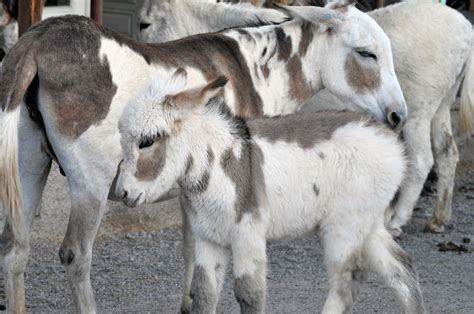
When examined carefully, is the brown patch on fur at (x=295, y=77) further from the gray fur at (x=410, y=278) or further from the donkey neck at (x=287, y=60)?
the gray fur at (x=410, y=278)

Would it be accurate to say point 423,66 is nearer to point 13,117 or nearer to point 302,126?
point 302,126

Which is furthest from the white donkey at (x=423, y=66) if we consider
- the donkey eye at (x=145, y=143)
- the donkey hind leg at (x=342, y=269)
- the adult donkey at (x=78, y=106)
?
the donkey eye at (x=145, y=143)

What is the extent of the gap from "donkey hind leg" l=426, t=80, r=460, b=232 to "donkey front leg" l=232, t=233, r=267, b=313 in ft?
12.7

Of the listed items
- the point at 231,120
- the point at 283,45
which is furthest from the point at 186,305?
the point at 283,45

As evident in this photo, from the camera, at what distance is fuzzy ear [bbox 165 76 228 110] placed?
476 cm

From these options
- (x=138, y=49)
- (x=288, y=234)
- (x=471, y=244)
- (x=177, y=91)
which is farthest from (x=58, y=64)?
(x=471, y=244)

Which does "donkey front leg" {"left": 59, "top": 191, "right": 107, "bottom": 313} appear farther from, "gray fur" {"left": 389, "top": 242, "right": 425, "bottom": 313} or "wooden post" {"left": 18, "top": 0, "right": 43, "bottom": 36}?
"wooden post" {"left": 18, "top": 0, "right": 43, "bottom": 36}

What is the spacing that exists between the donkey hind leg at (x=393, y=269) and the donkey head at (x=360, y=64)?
1143mm

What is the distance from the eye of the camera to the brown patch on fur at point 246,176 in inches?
196

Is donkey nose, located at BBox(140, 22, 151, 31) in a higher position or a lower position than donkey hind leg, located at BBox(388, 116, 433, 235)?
higher

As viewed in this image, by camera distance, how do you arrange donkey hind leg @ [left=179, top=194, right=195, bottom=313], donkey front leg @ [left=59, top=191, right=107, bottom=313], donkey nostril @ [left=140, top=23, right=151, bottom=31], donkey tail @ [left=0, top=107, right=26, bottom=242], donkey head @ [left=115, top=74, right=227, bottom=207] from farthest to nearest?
donkey nostril @ [left=140, top=23, right=151, bottom=31]
donkey hind leg @ [left=179, top=194, right=195, bottom=313]
donkey front leg @ [left=59, top=191, right=107, bottom=313]
donkey tail @ [left=0, top=107, right=26, bottom=242]
donkey head @ [left=115, top=74, right=227, bottom=207]

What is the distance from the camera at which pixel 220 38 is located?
20.7 ft

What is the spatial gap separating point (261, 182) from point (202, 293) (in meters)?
0.56

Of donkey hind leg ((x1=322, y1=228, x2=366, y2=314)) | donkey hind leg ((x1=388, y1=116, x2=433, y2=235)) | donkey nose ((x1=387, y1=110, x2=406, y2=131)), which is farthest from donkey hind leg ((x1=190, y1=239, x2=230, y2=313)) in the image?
donkey hind leg ((x1=388, y1=116, x2=433, y2=235))
